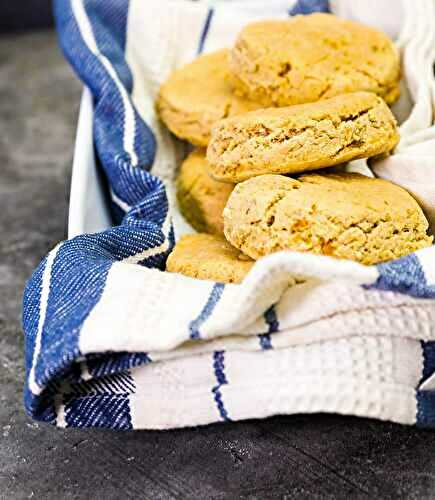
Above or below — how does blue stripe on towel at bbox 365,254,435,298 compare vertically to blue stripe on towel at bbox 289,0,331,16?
above

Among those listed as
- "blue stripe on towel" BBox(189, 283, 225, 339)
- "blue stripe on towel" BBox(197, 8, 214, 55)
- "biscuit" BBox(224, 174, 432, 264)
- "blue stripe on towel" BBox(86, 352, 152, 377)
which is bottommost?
"blue stripe on towel" BBox(86, 352, 152, 377)

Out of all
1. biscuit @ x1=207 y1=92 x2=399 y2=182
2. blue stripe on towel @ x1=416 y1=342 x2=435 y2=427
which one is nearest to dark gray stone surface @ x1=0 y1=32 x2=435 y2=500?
blue stripe on towel @ x1=416 y1=342 x2=435 y2=427

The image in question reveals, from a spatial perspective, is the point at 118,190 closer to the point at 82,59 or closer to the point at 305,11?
the point at 82,59

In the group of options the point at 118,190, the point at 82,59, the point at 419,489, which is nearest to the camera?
the point at 419,489

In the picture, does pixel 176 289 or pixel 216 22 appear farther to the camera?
pixel 216 22

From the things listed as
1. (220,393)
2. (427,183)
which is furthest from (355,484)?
(427,183)

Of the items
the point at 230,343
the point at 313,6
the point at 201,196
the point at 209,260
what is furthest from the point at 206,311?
the point at 313,6

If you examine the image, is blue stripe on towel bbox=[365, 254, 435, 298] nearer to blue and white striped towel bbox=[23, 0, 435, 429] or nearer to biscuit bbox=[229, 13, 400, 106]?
blue and white striped towel bbox=[23, 0, 435, 429]
